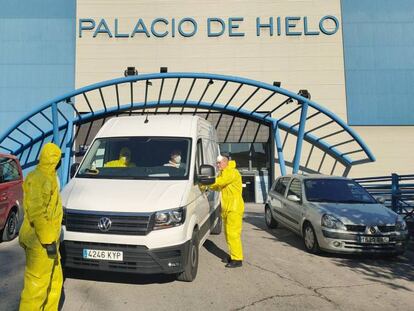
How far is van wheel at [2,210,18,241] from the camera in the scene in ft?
22.8

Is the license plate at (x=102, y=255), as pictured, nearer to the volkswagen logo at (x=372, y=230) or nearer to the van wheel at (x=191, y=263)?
the van wheel at (x=191, y=263)

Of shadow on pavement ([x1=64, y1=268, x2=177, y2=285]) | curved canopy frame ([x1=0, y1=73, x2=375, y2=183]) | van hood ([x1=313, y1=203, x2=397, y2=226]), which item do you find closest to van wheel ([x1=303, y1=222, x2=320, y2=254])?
van hood ([x1=313, y1=203, x2=397, y2=226])

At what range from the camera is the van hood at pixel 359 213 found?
6.03m

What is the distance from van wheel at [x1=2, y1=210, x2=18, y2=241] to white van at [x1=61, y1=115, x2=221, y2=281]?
317 centimetres

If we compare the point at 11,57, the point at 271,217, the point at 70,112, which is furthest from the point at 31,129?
→ the point at 271,217

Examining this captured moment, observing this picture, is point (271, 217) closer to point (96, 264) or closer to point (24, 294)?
point (96, 264)

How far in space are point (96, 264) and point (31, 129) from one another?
44.0 feet

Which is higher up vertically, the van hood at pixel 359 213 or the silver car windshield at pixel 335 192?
the silver car windshield at pixel 335 192

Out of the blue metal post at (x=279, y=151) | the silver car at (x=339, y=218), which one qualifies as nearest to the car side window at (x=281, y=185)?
the silver car at (x=339, y=218)

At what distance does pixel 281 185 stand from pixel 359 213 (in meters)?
2.73

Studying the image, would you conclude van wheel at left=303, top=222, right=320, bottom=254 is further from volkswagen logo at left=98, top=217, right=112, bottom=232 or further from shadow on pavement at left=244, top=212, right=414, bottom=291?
volkswagen logo at left=98, top=217, right=112, bottom=232

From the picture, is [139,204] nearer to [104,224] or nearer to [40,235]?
[104,224]

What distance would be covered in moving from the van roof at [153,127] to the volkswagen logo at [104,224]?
1773 mm

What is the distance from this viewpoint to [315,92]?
1633 centimetres
